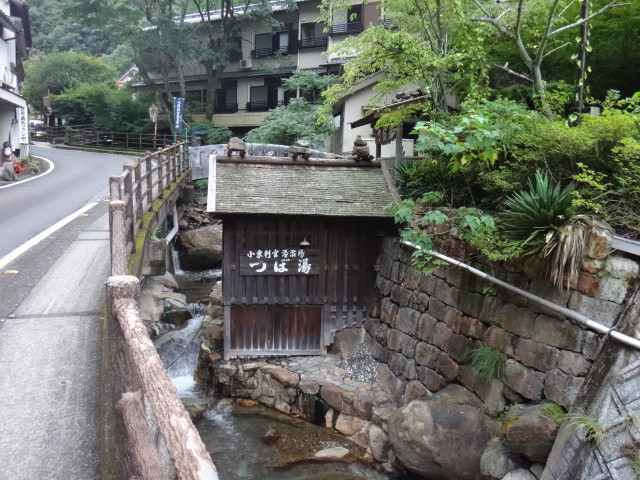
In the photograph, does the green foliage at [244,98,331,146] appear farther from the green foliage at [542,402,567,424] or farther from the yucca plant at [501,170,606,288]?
the green foliage at [542,402,567,424]

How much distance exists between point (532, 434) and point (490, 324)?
6.07ft

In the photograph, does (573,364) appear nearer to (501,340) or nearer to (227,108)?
(501,340)

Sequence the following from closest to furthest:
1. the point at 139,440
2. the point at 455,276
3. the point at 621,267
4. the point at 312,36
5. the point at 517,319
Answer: the point at 139,440, the point at 621,267, the point at 517,319, the point at 455,276, the point at 312,36

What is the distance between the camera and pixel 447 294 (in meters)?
8.39

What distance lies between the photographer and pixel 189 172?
22.1 m

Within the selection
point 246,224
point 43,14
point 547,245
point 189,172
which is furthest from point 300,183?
point 43,14

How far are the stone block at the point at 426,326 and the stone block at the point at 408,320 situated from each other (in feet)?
0.36

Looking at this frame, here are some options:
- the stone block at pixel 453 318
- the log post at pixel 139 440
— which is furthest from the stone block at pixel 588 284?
the log post at pixel 139 440

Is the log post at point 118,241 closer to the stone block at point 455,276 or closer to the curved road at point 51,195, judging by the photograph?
the curved road at point 51,195

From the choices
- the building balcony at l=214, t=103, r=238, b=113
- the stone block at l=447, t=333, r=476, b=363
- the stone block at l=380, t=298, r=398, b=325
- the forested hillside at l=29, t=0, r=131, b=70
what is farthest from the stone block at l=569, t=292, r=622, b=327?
the forested hillside at l=29, t=0, r=131, b=70

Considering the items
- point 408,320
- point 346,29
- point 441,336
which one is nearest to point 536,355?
point 441,336

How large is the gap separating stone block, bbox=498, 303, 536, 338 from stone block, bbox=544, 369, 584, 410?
664 mm

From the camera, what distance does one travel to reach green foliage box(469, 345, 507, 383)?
23.2ft

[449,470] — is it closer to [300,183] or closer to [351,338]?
[351,338]
